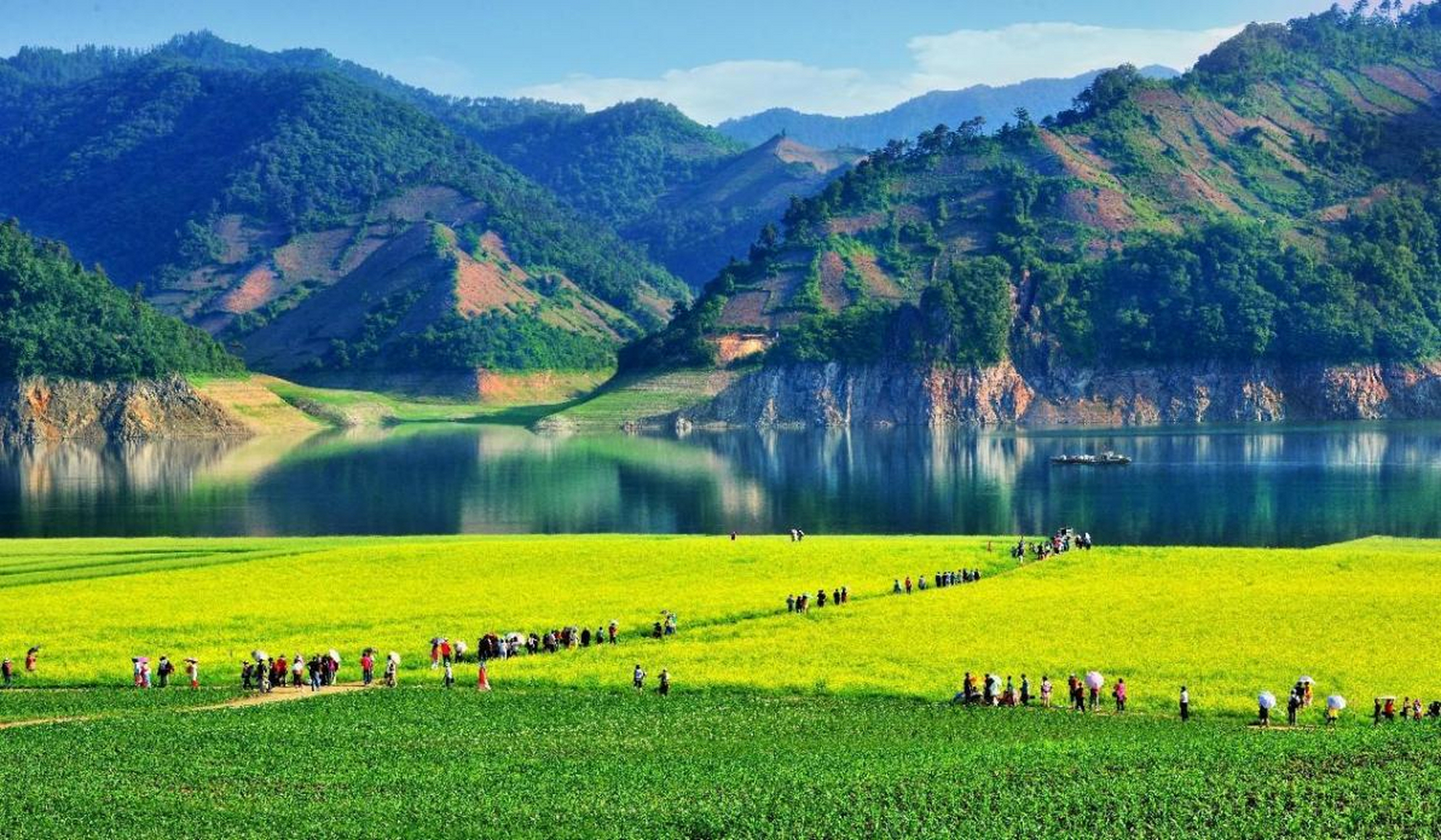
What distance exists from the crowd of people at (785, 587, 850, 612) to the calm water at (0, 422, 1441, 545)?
34462mm

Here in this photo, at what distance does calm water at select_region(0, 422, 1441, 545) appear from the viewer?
382ft

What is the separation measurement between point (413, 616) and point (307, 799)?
2915cm

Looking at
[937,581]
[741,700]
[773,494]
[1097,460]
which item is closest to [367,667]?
[741,700]

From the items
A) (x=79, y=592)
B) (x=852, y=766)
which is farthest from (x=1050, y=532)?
(x=852, y=766)

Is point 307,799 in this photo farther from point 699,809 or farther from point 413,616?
point 413,616

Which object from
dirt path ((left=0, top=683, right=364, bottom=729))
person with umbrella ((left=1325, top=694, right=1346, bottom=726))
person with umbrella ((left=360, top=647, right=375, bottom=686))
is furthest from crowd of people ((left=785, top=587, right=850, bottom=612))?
person with umbrella ((left=1325, top=694, right=1346, bottom=726))

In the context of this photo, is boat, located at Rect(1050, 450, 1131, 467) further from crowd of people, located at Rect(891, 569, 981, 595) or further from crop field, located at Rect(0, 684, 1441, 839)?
crop field, located at Rect(0, 684, 1441, 839)

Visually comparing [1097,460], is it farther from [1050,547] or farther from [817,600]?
[817,600]

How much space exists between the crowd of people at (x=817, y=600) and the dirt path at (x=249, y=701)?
2133 cm

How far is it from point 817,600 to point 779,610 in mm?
2294

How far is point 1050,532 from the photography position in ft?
359

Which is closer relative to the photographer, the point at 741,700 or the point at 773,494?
the point at 741,700

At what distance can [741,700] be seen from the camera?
54.8 meters

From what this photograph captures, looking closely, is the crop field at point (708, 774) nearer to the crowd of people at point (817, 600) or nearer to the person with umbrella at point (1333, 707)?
the person with umbrella at point (1333, 707)
